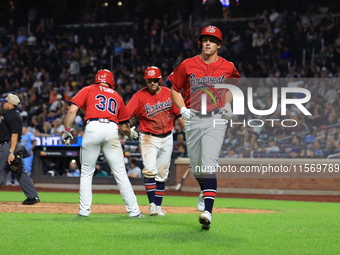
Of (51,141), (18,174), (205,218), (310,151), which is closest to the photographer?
(205,218)

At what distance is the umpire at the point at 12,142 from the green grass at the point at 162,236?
2513 mm

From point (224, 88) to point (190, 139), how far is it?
2.46 feet

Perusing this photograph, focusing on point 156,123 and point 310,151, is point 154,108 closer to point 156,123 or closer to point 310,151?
point 156,123

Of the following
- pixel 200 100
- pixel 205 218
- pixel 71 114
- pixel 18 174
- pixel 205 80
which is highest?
pixel 205 80

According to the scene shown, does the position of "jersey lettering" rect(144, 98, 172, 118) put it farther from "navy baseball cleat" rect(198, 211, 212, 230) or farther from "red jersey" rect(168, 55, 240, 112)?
"navy baseball cleat" rect(198, 211, 212, 230)

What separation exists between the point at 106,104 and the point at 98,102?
0.12 metres

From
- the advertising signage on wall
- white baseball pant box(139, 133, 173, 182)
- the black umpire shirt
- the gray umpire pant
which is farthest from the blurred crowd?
white baseball pant box(139, 133, 173, 182)

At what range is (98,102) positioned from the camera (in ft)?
25.5

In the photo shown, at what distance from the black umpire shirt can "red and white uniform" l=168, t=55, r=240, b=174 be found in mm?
4272

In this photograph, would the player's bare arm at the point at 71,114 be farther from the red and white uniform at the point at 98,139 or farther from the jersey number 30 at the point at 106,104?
the jersey number 30 at the point at 106,104

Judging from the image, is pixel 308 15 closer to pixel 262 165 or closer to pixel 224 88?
pixel 262 165

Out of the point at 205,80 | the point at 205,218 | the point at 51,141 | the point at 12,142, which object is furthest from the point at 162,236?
the point at 51,141

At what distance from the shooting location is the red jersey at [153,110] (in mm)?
8844

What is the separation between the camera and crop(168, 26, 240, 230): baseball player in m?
6.40
